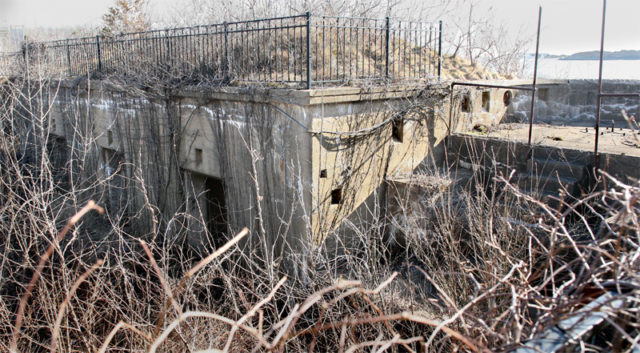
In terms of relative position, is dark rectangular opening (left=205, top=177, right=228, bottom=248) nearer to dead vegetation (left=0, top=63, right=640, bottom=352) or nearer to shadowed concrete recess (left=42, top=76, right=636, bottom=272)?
shadowed concrete recess (left=42, top=76, right=636, bottom=272)

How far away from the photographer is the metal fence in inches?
322

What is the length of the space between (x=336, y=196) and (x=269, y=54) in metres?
2.46

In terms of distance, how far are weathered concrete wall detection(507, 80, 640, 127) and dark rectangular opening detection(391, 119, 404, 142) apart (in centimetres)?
352

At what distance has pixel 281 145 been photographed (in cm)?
770

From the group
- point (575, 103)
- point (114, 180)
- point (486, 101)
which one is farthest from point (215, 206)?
point (575, 103)

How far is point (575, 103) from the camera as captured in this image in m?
11.8

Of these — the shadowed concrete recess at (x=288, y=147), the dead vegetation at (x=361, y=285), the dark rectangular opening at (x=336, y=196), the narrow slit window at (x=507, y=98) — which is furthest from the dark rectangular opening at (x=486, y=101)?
the dark rectangular opening at (x=336, y=196)

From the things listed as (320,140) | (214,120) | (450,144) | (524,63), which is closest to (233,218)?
(214,120)

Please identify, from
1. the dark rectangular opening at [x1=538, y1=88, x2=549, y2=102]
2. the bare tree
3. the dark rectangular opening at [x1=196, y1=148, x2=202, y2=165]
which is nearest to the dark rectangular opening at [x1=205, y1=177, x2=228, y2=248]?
the dark rectangular opening at [x1=196, y1=148, x2=202, y2=165]

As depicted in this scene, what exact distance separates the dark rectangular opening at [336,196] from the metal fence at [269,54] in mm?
1644

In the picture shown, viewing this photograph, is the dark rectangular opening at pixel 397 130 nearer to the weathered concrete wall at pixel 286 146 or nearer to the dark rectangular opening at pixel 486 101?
the weathered concrete wall at pixel 286 146

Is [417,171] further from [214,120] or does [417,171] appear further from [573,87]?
[573,87]

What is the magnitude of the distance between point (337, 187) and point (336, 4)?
24.9ft

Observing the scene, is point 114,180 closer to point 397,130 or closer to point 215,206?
point 215,206
